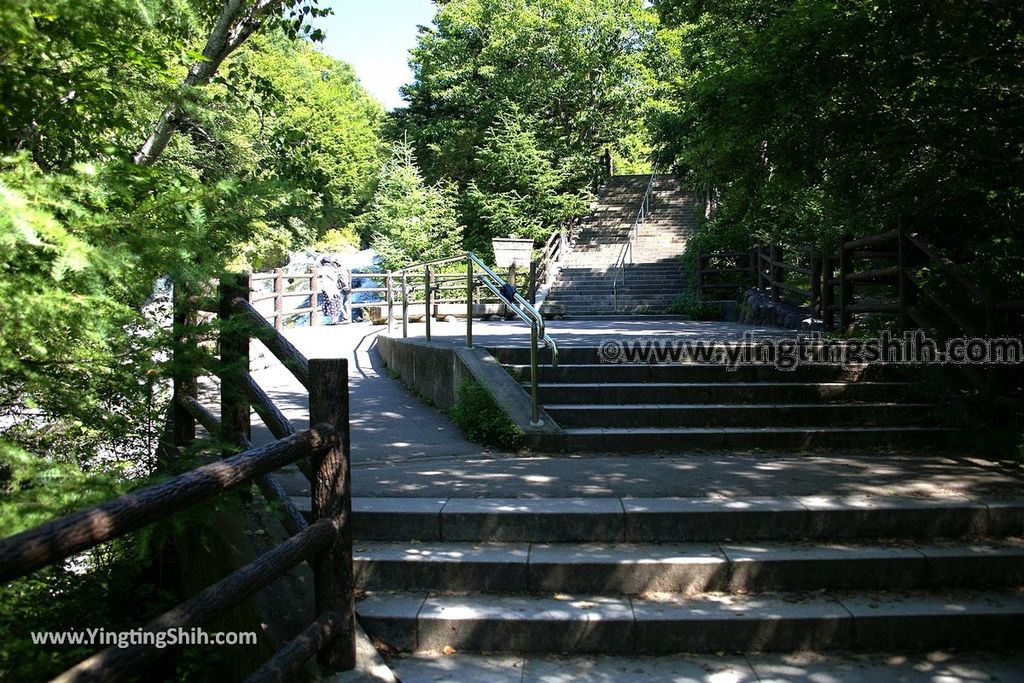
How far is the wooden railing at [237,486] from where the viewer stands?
212 cm

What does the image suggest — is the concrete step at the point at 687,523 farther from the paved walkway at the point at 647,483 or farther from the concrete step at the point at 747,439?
the concrete step at the point at 747,439

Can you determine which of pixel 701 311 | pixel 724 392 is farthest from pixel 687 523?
pixel 701 311

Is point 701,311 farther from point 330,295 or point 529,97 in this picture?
point 529,97

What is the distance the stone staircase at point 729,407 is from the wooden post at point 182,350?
3467mm

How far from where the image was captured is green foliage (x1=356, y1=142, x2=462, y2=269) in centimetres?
2812

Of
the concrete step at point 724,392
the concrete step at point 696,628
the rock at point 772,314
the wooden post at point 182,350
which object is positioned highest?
the rock at point 772,314

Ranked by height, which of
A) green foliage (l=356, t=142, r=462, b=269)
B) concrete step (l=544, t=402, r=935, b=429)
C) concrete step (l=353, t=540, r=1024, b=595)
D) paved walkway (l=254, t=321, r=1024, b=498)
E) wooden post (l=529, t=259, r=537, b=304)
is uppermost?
green foliage (l=356, t=142, r=462, b=269)

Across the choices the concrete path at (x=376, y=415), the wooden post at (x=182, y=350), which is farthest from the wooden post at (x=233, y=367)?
the concrete path at (x=376, y=415)

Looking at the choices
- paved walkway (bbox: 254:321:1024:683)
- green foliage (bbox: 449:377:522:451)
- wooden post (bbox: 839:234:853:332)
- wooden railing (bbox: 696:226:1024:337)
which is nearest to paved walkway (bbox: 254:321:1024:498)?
paved walkway (bbox: 254:321:1024:683)

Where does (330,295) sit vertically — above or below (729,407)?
above

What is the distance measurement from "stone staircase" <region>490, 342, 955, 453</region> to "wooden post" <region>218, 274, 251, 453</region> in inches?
125

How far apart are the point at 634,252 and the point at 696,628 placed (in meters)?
28.4

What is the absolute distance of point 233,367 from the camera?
12.7 feet

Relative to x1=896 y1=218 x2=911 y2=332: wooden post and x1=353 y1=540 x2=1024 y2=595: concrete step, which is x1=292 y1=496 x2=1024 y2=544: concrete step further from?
x1=896 y1=218 x2=911 y2=332: wooden post
